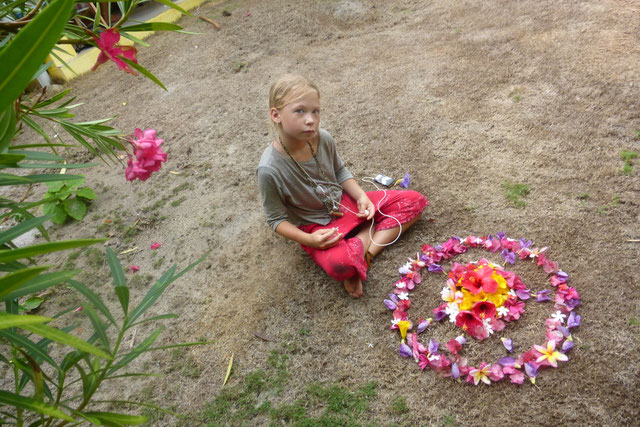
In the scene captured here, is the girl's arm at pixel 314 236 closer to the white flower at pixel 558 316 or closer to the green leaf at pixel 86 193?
the white flower at pixel 558 316

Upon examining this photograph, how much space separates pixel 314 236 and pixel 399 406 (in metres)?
0.74

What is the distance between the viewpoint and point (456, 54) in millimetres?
3252

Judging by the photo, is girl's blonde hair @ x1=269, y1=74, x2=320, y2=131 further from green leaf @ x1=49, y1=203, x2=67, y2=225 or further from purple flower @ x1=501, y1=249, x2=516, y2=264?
green leaf @ x1=49, y1=203, x2=67, y2=225

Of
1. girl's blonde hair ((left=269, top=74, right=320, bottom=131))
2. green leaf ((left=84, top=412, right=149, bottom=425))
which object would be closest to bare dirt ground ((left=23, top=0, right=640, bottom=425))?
girl's blonde hair ((left=269, top=74, right=320, bottom=131))

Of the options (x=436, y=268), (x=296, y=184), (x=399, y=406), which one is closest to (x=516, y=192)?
(x=436, y=268)

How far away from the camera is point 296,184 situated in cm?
194

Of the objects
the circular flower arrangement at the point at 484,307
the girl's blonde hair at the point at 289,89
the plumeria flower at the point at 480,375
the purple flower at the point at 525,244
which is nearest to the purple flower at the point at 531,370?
the circular flower arrangement at the point at 484,307

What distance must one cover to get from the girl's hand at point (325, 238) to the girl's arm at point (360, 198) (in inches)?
8.3

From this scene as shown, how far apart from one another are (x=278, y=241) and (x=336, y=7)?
3.22 metres

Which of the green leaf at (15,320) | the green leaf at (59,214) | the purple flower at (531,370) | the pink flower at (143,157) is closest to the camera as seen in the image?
the green leaf at (15,320)

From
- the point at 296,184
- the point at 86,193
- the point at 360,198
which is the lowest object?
the point at 86,193

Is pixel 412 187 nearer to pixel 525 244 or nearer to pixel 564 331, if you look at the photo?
pixel 525 244

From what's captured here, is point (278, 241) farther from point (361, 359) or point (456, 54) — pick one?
point (456, 54)

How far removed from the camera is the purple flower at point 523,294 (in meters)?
1.68
